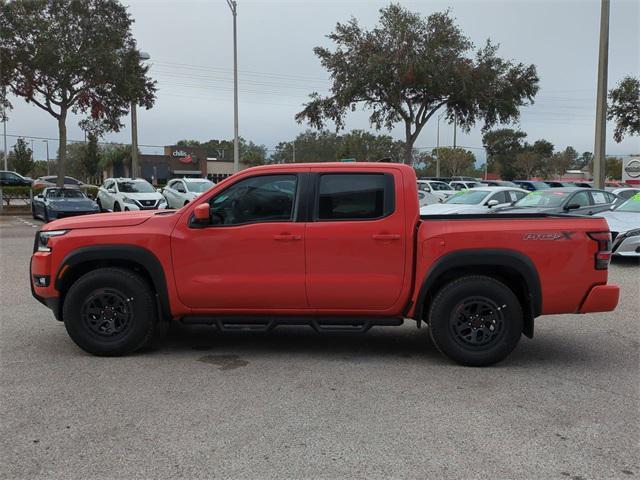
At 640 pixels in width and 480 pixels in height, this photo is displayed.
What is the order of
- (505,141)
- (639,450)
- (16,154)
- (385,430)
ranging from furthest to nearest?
1. (505,141)
2. (16,154)
3. (385,430)
4. (639,450)

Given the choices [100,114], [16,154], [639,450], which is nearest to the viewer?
[639,450]

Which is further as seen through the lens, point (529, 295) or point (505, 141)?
point (505, 141)

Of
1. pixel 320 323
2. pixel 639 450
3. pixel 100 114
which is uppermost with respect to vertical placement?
pixel 100 114

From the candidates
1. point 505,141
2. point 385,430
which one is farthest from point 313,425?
point 505,141

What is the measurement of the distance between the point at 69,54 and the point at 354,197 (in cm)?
2101

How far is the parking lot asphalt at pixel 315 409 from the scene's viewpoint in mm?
3432

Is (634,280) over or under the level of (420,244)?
under

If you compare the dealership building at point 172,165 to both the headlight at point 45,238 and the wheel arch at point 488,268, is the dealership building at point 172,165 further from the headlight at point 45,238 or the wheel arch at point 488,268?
the wheel arch at point 488,268

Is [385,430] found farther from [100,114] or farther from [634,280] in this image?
[100,114]

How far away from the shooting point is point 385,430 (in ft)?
12.8

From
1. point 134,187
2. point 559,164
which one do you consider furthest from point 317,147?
point 134,187

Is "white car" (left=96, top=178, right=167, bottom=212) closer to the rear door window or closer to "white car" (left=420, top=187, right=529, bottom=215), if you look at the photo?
"white car" (left=420, top=187, right=529, bottom=215)

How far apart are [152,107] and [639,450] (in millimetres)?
27052

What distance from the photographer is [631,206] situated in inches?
488
